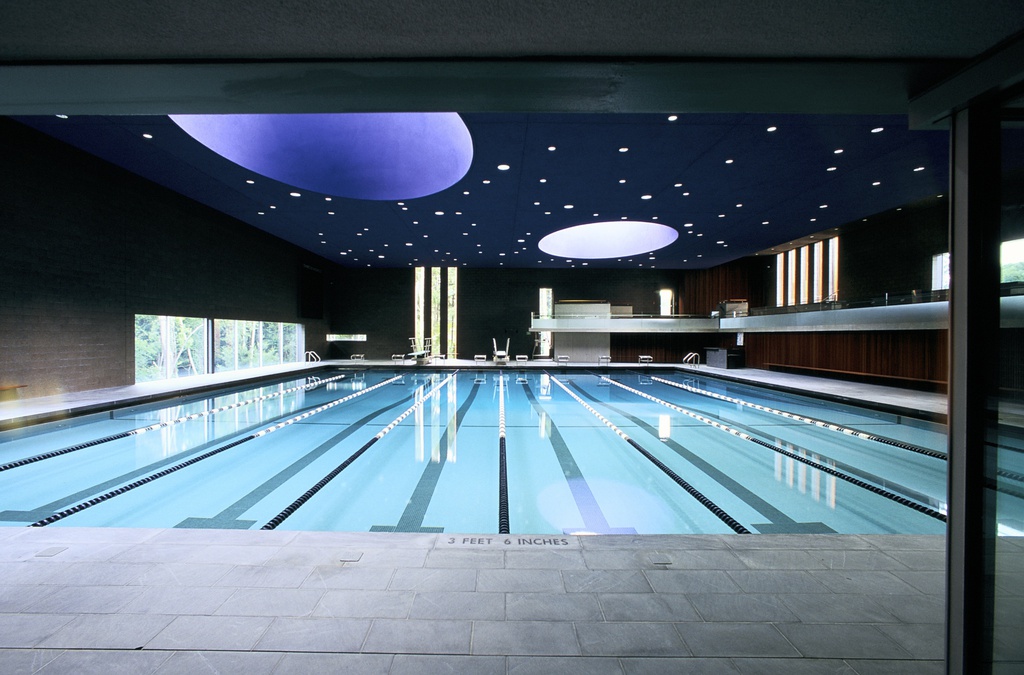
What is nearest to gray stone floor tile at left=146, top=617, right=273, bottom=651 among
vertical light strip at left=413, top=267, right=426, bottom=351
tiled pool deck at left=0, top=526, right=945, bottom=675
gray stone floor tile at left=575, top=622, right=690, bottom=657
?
tiled pool deck at left=0, top=526, right=945, bottom=675

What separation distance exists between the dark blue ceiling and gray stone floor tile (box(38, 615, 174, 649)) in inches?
215

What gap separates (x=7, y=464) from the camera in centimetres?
431

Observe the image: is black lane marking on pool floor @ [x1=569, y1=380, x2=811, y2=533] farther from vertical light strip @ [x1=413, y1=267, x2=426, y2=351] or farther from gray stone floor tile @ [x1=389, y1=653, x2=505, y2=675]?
vertical light strip @ [x1=413, y1=267, x2=426, y2=351]

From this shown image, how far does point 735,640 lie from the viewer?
5.52 ft

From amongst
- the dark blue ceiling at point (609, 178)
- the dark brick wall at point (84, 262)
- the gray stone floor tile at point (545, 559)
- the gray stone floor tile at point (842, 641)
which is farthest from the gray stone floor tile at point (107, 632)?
the dark brick wall at point (84, 262)

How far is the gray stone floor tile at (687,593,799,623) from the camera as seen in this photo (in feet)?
5.97

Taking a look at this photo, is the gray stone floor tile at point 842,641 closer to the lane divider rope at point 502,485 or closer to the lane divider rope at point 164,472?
the lane divider rope at point 502,485

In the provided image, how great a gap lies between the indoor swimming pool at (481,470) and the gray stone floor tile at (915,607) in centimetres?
120

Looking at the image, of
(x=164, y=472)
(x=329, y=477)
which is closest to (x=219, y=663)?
(x=329, y=477)

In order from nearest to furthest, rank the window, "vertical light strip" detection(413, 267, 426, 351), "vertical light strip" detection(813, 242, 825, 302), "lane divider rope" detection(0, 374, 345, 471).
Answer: "lane divider rope" detection(0, 374, 345, 471) → the window → "vertical light strip" detection(813, 242, 825, 302) → "vertical light strip" detection(413, 267, 426, 351)

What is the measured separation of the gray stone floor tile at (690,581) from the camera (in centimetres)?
202

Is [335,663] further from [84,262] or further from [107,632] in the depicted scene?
[84,262]

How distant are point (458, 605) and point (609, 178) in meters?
7.49

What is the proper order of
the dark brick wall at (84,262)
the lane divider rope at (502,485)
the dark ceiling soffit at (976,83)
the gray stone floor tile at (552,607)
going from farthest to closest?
the dark brick wall at (84,262) → the lane divider rope at (502,485) → the gray stone floor tile at (552,607) → the dark ceiling soffit at (976,83)
